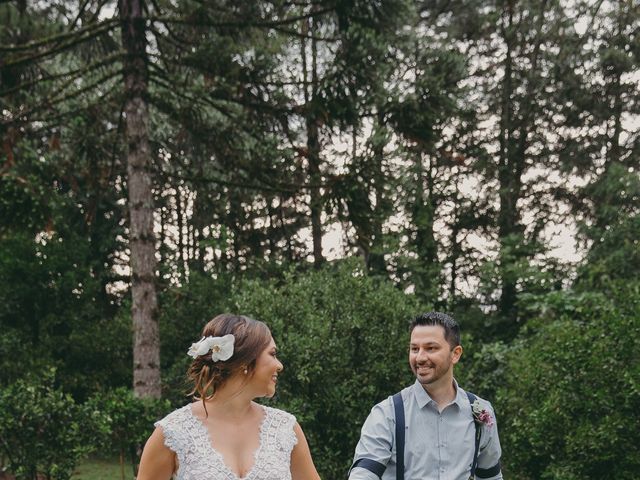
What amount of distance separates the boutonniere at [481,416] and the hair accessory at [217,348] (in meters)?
1.18

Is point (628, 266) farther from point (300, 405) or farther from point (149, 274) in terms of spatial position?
point (149, 274)

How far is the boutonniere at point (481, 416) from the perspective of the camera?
120 inches

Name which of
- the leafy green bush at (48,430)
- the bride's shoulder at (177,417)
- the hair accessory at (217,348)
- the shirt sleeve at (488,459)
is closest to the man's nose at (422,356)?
the shirt sleeve at (488,459)

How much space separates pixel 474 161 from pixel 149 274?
46.0 feet

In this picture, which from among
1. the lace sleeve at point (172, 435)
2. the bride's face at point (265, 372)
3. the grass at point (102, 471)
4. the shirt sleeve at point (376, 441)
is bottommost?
the grass at point (102, 471)

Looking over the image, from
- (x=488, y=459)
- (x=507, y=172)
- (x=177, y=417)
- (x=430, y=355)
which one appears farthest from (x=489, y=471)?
(x=507, y=172)

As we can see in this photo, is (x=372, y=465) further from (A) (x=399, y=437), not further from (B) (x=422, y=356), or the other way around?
(B) (x=422, y=356)

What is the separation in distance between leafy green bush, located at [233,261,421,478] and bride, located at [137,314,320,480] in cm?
571

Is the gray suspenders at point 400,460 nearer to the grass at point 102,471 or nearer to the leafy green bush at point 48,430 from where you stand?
the leafy green bush at point 48,430

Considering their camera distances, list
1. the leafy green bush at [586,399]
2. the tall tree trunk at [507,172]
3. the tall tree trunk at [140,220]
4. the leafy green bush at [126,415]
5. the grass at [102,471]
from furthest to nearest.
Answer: the tall tree trunk at [507,172]
the grass at [102,471]
the tall tree trunk at [140,220]
the leafy green bush at [126,415]
the leafy green bush at [586,399]

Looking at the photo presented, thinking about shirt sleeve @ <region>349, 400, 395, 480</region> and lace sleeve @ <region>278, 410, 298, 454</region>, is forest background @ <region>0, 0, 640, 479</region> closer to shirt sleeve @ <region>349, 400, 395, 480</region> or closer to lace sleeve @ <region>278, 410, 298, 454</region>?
shirt sleeve @ <region>349, 400, 395, 480</region>

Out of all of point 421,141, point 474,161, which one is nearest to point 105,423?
point 421,141

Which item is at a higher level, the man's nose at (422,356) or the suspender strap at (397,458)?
the man's nose at (422,356)

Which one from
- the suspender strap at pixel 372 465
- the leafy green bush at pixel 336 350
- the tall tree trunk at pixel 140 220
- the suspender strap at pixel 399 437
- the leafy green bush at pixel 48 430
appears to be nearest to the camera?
the suspender strap at pixel 372 465
